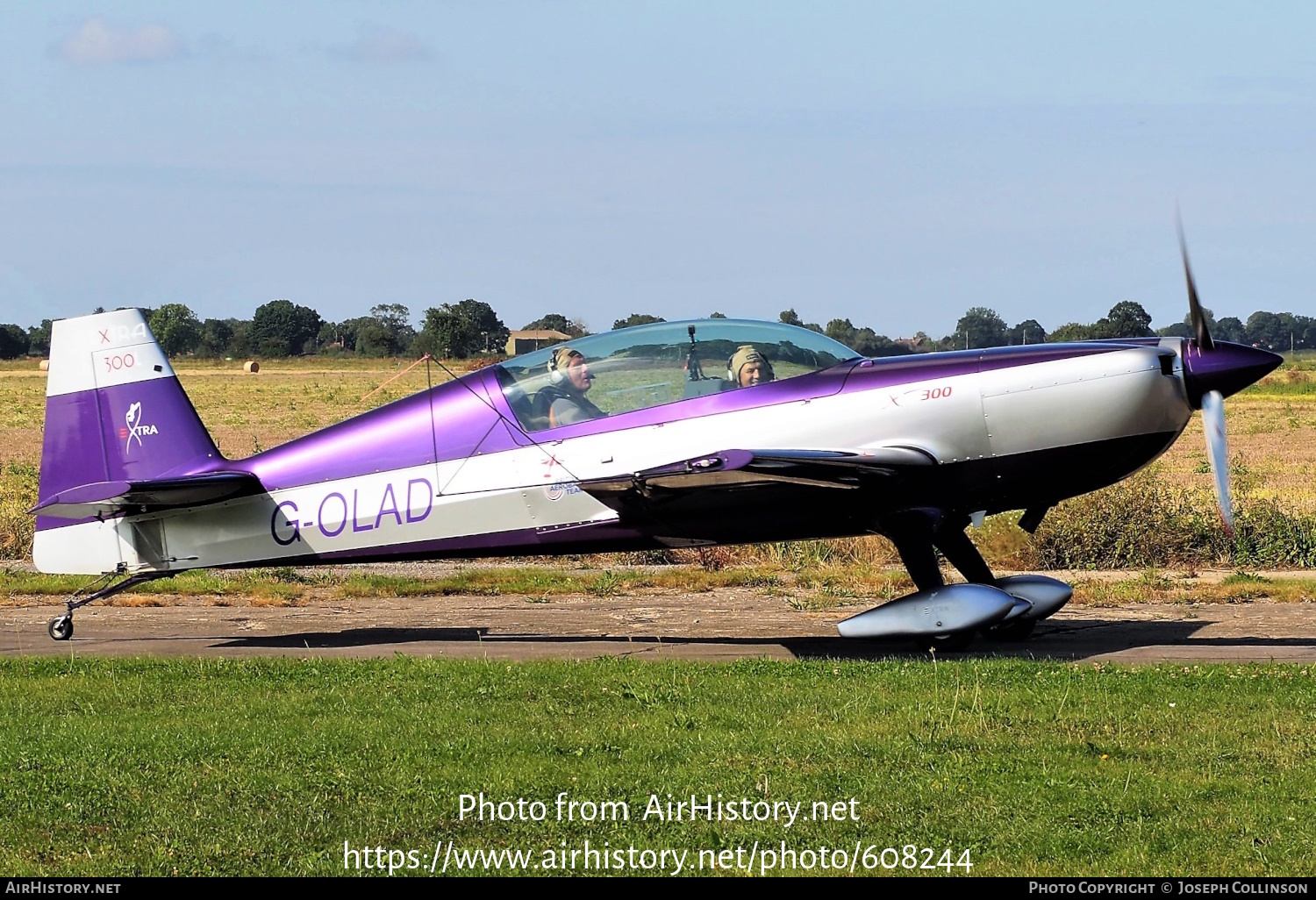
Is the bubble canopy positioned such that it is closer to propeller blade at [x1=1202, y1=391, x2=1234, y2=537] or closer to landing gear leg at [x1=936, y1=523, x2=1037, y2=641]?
landing gear leg at [x1=936, y1=523, x2=1037, y2=641]

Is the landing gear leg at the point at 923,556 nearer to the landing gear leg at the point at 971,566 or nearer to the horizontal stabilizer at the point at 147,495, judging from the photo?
the landing gear leg at the point at 971,566

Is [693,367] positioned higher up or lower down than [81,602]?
higher up

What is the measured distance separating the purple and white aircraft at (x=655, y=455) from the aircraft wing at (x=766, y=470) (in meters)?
0.02

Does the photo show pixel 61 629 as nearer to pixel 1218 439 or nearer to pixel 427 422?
pixel 427 422

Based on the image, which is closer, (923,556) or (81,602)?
(923,556)

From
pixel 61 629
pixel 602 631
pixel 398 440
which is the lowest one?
pixel 602 631

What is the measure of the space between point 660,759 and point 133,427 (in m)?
7.05

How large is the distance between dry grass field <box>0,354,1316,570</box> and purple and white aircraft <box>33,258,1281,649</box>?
3.66ft

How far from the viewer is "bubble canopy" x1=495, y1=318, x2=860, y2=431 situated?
11.2 m

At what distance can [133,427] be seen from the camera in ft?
40.4

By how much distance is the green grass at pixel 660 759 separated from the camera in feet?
19.4

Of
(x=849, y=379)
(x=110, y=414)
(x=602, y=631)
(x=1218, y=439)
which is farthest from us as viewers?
(x=602, y=631)

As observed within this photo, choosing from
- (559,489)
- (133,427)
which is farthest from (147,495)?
(559,489)

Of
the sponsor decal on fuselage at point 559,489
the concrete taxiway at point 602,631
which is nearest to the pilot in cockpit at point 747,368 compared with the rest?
the sponsor decal on fuselage at point 559,489
